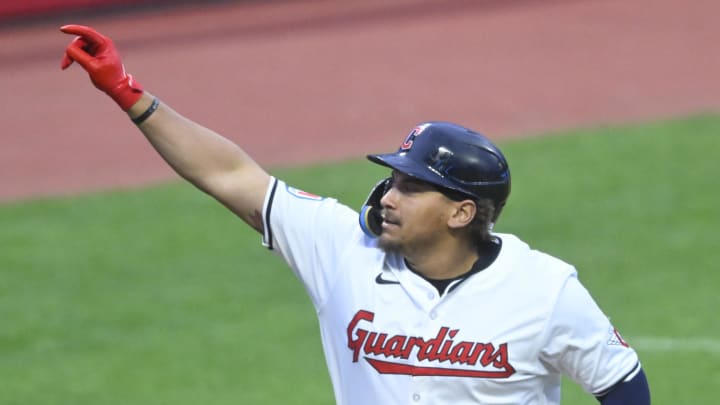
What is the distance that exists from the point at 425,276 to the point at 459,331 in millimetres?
215

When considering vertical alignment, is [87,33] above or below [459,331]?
above

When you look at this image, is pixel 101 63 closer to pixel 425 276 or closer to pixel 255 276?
pixel 425 276

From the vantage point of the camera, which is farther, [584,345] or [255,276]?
Result: [255,276]

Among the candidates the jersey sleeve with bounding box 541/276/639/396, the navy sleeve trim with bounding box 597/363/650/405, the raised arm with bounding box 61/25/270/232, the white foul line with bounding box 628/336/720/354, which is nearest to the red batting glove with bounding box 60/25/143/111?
the raised arm with bounding box 61/25/270/232

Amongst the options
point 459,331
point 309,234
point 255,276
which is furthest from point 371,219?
point 255,276

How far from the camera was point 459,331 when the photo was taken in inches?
151

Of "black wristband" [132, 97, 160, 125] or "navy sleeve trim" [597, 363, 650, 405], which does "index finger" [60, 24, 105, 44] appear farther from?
"navy sleeve trim" [597, 363, 650, 405]

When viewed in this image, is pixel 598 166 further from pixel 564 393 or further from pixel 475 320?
pixel 475 320

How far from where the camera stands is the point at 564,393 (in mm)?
7207

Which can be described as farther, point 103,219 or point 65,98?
point 65,98

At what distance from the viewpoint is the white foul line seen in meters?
7.48

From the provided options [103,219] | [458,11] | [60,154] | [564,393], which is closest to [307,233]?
[564,393]

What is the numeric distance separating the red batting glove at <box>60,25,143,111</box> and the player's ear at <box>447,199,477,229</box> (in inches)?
38.4

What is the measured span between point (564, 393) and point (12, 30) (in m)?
10.4
